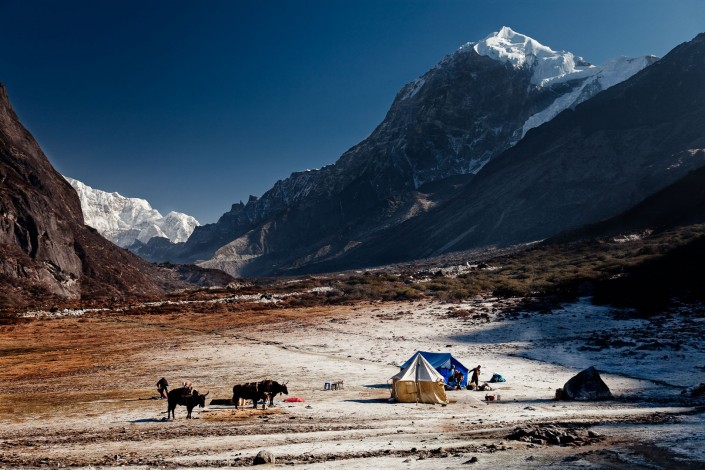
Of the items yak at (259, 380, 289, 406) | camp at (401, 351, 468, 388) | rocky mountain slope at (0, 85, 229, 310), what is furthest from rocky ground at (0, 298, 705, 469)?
rocky mountain slope at (0, 85, 229, 310)

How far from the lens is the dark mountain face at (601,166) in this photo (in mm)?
152750

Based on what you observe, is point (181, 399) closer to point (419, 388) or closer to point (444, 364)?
point (419, 388)

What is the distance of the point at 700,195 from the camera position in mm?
103625

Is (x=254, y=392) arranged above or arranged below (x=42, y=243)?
below

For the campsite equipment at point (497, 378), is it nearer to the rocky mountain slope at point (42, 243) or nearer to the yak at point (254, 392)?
the yak at point (254, 392)

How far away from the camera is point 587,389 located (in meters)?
22.1

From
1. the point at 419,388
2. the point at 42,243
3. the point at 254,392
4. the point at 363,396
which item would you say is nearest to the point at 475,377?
the point at 419,388

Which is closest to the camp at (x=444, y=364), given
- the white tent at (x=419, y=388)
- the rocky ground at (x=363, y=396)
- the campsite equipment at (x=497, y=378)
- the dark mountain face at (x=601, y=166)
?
the campsite equipment at (x=497, y=378)

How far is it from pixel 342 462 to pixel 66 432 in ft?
32.3

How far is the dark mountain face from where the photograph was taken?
153 meters

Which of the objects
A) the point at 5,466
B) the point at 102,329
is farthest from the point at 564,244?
the point at 5,466

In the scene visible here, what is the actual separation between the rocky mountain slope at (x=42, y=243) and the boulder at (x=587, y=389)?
8049 cm

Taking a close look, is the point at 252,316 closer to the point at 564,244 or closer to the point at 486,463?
the point at 486,463

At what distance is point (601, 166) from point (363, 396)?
17072 cm
